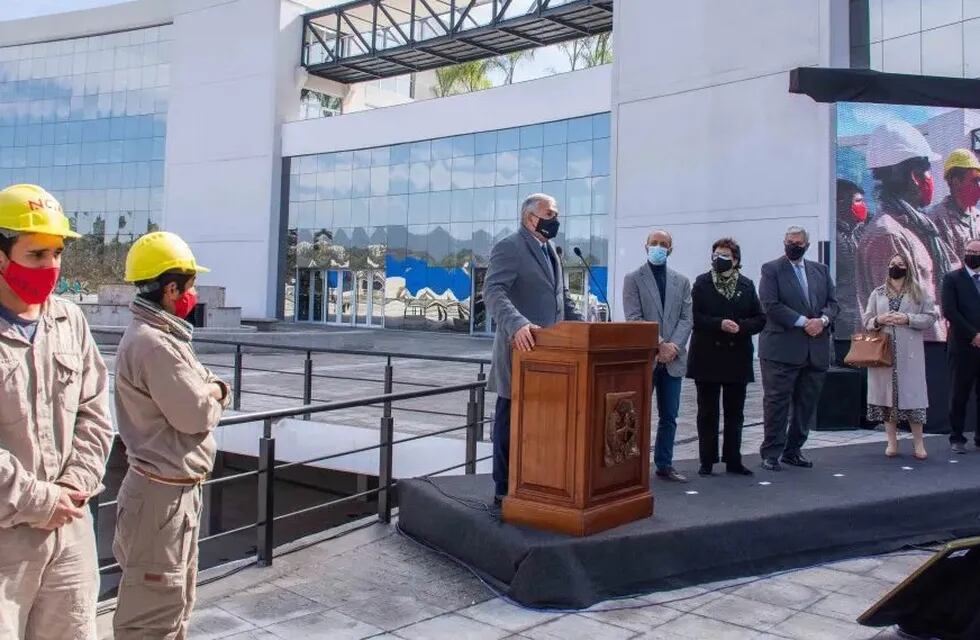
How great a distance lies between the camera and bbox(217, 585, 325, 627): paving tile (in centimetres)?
365

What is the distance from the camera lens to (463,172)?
A: 29641 mm

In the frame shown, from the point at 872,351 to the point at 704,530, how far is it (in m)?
3.09

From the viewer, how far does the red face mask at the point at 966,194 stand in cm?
1048

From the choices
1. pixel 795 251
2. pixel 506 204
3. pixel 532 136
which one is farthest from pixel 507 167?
pixel 795 251

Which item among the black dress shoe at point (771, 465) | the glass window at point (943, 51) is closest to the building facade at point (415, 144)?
the glass window at point (943, 51)

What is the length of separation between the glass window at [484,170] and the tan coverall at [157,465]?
26.4m

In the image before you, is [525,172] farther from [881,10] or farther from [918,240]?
[918,240]

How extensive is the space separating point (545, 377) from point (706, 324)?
1977mm

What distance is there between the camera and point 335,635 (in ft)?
11.2

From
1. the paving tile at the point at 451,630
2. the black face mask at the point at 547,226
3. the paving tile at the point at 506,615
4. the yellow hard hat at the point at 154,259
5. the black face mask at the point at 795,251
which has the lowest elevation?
the paving tile at the point at 451,630

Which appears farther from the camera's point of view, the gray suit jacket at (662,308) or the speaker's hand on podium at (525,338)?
the gray suit jacket at (662,308)

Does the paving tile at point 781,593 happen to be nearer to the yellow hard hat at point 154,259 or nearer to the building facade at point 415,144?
the yellow hard hat at point 154,259

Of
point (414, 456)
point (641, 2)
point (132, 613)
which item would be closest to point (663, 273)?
point (132, 613)

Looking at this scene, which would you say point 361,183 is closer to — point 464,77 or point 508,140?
point 464,77
